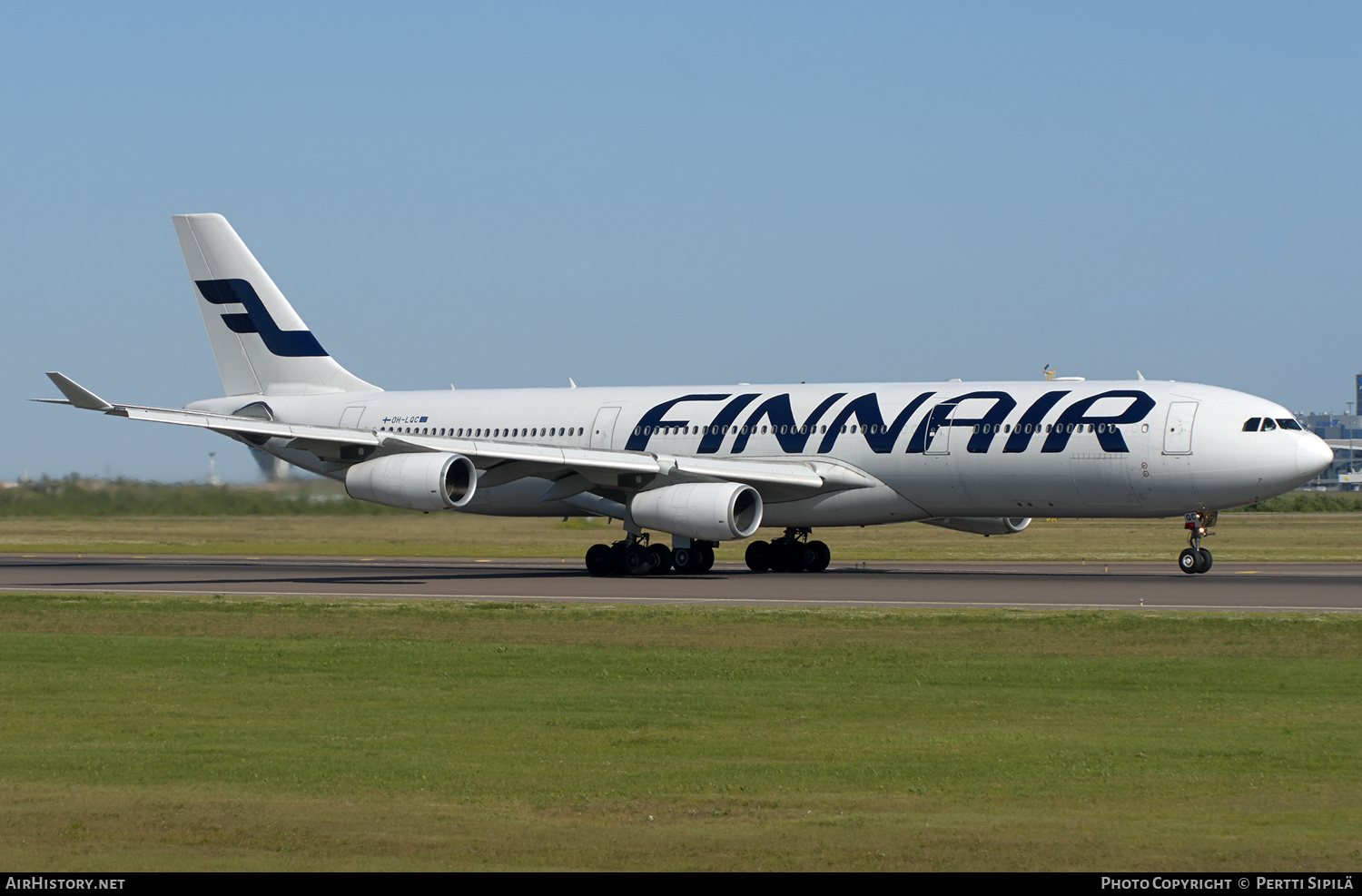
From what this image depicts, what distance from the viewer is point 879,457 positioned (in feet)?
118

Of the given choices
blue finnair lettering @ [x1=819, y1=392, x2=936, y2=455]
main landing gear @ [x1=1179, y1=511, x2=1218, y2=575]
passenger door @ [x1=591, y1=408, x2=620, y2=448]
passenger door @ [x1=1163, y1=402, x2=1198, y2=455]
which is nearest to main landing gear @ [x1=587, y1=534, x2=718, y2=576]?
blue finnair lettering @ [x1=819, y1=392, x2=936, y2=455]

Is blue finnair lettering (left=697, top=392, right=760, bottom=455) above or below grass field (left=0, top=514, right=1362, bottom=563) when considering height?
above

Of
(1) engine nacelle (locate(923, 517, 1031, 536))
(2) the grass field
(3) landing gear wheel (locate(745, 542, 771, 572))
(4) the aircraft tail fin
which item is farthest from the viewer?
(2) the grass field

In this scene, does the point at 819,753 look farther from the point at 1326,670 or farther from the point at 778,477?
the point at 778,477

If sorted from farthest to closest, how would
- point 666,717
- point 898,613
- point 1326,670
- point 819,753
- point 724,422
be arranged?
point 724,422
point 898,613
point 1326,670
point 666,717
point 819,753

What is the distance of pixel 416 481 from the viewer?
3469cm

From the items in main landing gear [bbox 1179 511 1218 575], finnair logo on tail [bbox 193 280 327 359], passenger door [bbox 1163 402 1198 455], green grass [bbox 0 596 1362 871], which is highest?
finnair logo on tail [bbox 193 280 327 359]

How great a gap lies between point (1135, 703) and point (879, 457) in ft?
69.3

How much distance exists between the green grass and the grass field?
26.6 m

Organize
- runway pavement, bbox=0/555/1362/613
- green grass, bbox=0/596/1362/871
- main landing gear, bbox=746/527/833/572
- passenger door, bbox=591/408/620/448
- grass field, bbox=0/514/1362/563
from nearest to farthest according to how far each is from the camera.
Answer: green grass, bbox=0/596/1362/871
runway pavement, bbox=0/555/1362/613
main landing gear, bbox=746/527/833/572
passenger door, bbox=591/408/620/448
grass field, bbox=0/514/1362/563

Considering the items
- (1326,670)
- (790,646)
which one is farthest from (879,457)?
(1326,670)

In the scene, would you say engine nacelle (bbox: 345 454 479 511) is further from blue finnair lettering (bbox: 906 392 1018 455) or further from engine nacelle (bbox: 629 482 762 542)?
blue finnair lettering (bbox: 906 392 1018 455)

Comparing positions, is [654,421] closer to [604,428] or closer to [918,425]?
[604,428]

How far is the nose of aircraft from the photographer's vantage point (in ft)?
108
